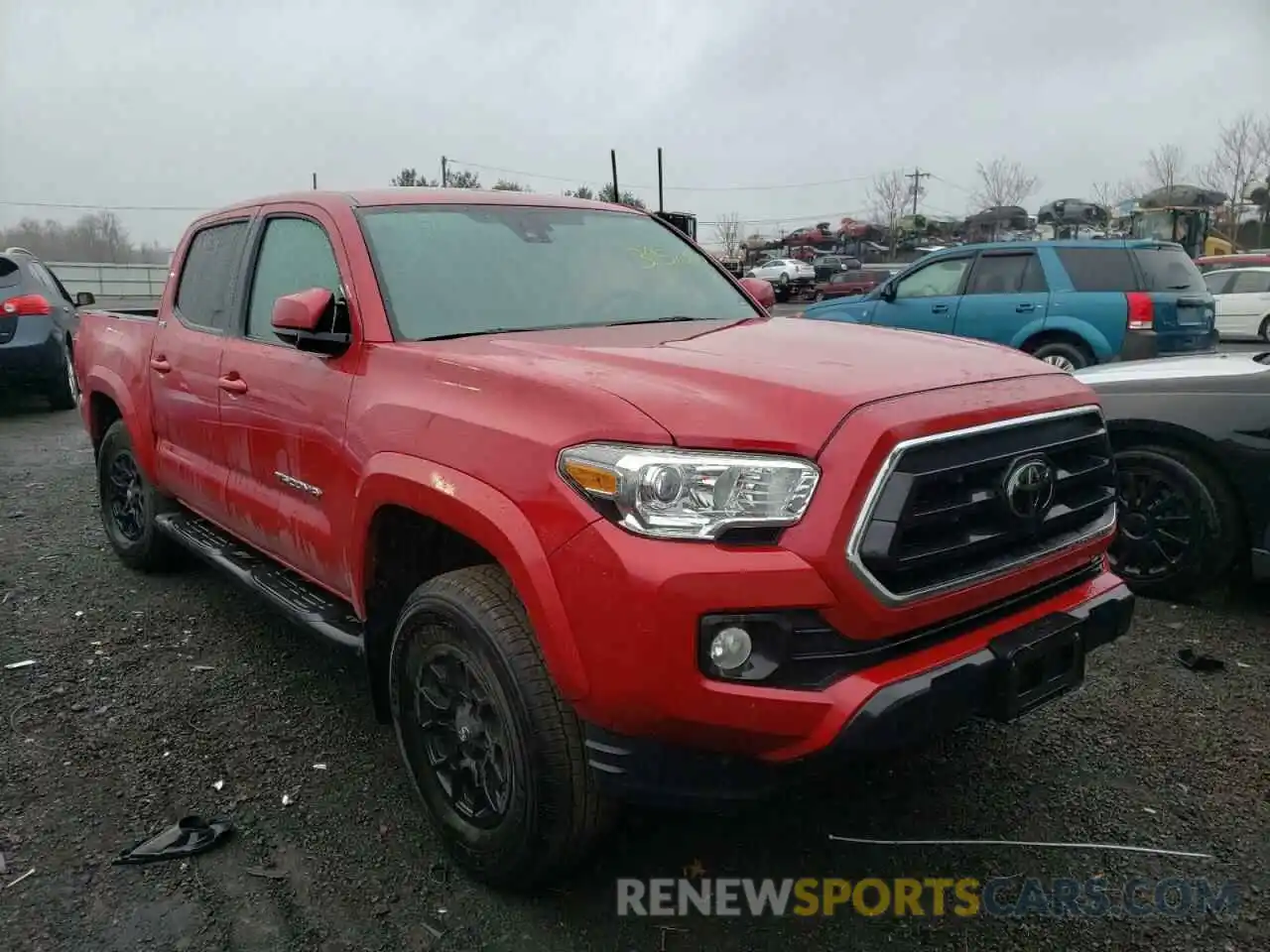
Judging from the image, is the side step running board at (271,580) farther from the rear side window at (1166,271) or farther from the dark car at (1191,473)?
the rear side window at (1166,271)

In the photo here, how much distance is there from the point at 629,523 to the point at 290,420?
1.67 metres

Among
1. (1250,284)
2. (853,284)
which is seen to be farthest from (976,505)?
(853,284)

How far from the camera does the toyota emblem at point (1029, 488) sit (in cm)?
235

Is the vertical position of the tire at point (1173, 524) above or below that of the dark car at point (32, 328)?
below

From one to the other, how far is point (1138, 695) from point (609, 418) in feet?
8.56

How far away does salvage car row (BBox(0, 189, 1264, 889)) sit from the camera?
2.03 m

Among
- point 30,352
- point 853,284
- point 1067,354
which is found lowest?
point 1067,354

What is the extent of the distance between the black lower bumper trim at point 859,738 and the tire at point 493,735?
0.14 metres

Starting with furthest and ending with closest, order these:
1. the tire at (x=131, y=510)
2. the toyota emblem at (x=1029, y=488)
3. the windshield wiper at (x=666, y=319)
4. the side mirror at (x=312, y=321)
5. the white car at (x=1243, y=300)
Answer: the white car at (x=1243, y=300)
the tire at (x=131, y=510)
the windshield wiper at (x=666, y=319)
the side mirror at (x=312, y=321)
the toyota emblem at (x=1029, y=488)

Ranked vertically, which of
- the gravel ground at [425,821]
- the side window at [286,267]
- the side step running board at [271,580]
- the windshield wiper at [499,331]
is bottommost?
the gravel ground at [425,821]

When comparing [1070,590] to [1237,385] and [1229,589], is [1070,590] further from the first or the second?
[1229,589]

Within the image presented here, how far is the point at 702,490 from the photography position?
206 centimetres

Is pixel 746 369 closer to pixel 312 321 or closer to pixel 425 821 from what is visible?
pixel 312 321

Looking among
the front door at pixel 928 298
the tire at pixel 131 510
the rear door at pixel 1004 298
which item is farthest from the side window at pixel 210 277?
the front door at pixel 928 298
